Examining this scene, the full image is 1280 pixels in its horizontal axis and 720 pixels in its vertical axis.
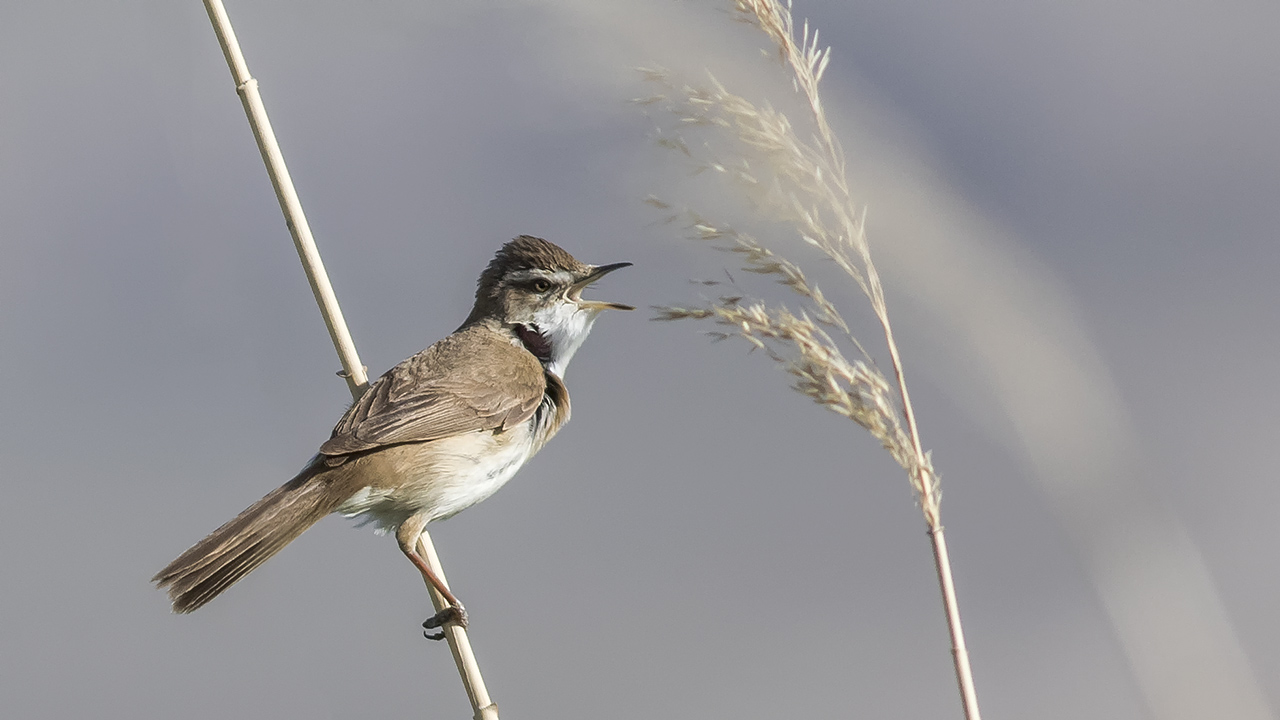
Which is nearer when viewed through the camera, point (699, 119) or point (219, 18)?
point (699, 119)

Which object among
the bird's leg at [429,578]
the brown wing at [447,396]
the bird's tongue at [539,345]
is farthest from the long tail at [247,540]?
the bird's tongue at [539,345]

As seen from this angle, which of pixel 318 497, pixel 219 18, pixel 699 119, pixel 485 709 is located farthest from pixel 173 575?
pixel 699 119

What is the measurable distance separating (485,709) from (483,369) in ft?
4.37

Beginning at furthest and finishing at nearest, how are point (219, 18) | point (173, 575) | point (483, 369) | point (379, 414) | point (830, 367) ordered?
point (483, 369), point (379, 414), point (219, 18), point (173, 575), point (830, 367)

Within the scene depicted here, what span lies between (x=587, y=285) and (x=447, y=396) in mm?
811

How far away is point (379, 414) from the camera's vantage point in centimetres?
298

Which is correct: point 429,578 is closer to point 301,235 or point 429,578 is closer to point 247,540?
point 247,540

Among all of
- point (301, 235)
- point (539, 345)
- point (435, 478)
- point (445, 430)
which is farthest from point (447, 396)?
point (301, 235)

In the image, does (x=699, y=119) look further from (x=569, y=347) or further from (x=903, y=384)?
(x=569, y=347)

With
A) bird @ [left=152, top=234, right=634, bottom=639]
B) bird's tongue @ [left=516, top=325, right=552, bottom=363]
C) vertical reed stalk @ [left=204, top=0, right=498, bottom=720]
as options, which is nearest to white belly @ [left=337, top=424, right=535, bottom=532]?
bird @ [left=152, top=234, right=634, bottom=639]

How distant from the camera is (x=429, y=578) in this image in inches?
116

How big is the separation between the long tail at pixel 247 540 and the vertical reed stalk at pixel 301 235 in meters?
0.37

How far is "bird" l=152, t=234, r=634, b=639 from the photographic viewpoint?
2539 millimetres

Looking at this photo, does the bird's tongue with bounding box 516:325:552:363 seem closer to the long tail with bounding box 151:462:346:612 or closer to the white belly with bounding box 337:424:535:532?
the white belly with bounding box 337:424:535:532
